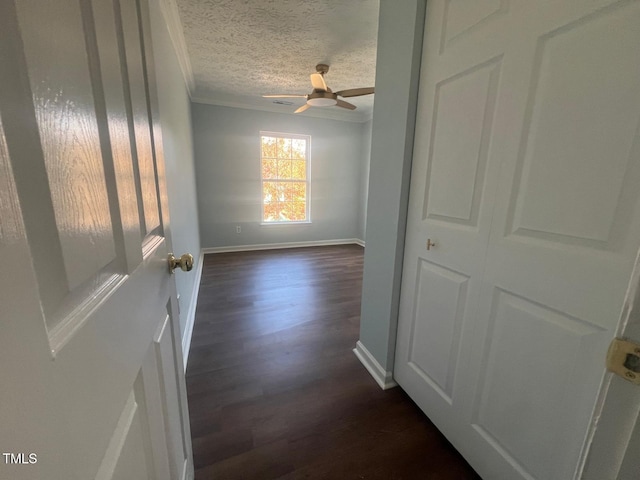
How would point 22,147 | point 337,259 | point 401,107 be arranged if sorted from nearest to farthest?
point 22,147, point 401,107, point 337,259

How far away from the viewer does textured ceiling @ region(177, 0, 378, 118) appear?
6.29 ft

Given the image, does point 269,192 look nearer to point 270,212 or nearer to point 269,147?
point 270,212

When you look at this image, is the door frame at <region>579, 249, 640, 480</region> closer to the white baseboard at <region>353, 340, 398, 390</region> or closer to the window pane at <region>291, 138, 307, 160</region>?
the white baseboard at <region>353, 340, 398, 390</region>

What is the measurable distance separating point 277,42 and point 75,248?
9.05 feet

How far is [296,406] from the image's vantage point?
145cm

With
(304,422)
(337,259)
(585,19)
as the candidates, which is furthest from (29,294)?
(337,259)

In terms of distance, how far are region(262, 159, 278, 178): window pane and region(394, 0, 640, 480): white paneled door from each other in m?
3.69

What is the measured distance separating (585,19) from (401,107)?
70 centimetres

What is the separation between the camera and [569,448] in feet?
2.63

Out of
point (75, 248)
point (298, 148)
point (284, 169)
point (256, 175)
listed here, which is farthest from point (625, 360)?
point (298, 148)

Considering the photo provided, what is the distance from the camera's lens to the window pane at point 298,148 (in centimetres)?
470

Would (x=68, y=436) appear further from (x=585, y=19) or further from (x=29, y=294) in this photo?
(x=585, y=19)

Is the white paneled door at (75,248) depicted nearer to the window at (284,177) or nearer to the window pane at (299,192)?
the window at (284,177)

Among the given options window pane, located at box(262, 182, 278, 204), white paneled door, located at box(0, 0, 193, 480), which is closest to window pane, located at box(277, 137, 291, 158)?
window pane, located at box(262, 182, 278, 204)
